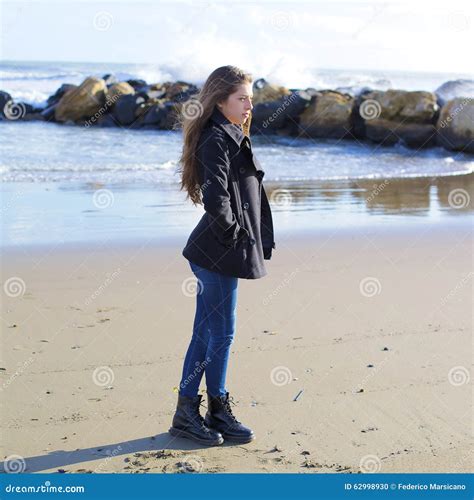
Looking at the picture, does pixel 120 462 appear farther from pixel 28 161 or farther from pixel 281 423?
pixel 28 161

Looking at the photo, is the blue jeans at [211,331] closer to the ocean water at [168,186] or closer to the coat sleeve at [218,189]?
the coat sleeve at [218,189]

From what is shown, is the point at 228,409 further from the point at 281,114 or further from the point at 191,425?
the point at 281,114

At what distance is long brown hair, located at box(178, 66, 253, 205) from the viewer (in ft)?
12.7

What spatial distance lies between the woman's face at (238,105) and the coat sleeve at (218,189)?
0.56 feet

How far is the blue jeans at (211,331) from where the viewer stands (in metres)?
3.94

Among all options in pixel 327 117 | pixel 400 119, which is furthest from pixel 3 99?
pixel 400 119

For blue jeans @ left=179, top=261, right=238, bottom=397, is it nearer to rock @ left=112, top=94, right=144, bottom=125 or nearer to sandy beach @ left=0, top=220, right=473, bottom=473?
sandy beach @ left=0, top=220, right=473, bottom=473

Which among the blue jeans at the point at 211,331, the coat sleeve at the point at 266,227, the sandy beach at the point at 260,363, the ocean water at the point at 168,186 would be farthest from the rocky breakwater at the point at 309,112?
the blue jeans at the point at 211,331

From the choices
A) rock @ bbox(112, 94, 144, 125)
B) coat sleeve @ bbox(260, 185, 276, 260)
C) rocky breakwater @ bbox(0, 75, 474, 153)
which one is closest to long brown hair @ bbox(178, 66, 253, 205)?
coat sleeve @ bbox(260, 185, 276, 260)

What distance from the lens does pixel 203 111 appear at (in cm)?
391

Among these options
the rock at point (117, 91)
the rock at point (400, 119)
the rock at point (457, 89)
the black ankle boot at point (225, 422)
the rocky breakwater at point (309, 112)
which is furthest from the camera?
the rock at point (117, 91)

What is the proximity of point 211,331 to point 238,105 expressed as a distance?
1.13 meters

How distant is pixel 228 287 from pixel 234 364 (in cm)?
118

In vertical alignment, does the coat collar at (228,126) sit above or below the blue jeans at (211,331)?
above
